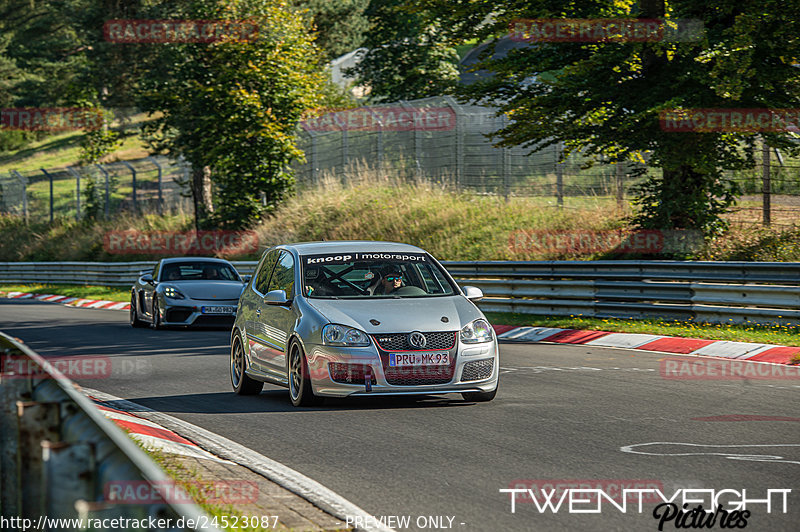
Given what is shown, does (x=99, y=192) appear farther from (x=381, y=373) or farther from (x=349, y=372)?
(x=381, y=373)

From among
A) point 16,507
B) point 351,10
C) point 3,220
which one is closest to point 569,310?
point 16,507

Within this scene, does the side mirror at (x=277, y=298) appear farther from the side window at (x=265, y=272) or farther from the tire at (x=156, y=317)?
the tire at (x=156, y=317)

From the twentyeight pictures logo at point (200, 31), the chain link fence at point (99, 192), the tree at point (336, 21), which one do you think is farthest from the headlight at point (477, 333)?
the tree at point (336, 21)

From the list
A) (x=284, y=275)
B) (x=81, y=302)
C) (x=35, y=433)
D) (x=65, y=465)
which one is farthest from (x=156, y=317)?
(x=65, y=465)

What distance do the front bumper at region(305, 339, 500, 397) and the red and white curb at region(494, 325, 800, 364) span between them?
17.4ft

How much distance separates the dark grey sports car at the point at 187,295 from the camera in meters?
19.6

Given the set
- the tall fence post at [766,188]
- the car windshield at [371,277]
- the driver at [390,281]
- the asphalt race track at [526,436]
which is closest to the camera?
the asphalt race track at [526,436]

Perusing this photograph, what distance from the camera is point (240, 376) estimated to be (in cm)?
1108

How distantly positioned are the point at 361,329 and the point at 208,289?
36.5 ft

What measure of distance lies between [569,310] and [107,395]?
9.95 meters

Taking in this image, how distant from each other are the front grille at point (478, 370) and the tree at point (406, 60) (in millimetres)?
36533

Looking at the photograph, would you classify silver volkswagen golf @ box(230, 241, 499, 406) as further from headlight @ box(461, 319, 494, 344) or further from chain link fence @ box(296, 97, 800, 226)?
chain link fence @ box(296, 97, 800, 226)

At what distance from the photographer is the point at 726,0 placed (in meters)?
17.3

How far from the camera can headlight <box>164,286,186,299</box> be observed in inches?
778
